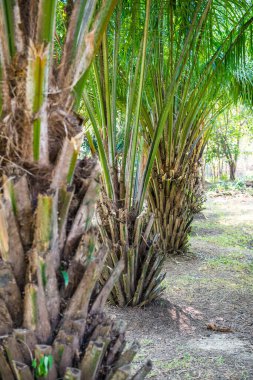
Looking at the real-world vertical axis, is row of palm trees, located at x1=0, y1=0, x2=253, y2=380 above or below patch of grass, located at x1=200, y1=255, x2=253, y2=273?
above

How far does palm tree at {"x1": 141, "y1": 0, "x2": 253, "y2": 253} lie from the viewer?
425 cm

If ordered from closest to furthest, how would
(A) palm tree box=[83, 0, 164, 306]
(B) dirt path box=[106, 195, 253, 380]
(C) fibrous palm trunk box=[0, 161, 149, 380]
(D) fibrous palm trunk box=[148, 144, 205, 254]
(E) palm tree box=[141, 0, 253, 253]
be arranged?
(C) fibrous palm trunk box=[0, 161, 149, 380] → (B) dirt path box=[106, 195, 253, 380] → (A) palm tree box=[83, 0, 164, 306] → (E) palm tree box=[141, 0, 253, 253] → (D) fibrous palm trunk box=[148, 144, 205, 254]

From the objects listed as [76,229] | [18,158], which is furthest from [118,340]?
[18,158]

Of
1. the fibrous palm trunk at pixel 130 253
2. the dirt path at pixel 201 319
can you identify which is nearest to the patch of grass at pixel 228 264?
the dirt path at pixel 201 319

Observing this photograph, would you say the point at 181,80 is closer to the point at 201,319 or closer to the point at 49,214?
the point at 201,319

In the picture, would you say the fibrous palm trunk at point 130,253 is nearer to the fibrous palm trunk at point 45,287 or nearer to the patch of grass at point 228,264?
the patch of grass at point 228,264

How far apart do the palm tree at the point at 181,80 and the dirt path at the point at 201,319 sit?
825mm

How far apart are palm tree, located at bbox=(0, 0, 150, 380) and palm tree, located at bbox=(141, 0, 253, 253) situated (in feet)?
7.44

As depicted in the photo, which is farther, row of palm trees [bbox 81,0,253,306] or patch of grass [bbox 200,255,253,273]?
patch of grass [bbox 200,255,253,273]

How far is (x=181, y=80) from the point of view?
17.6 feet

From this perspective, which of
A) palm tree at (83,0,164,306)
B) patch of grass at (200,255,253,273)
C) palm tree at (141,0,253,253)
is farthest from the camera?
patch of grass at (200,255,253,273)

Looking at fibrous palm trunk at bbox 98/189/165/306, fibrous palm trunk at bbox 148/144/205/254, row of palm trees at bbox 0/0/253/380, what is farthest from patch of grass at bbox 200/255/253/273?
row of palm trees at bbox 0/0/253/380

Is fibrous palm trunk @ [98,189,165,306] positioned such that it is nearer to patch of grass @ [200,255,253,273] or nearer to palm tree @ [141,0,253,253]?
palm tree @ [141,0,253,253]

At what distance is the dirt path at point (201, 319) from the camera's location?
2.73m
